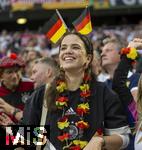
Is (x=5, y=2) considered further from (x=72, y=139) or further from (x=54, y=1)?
(x=72, y=139)

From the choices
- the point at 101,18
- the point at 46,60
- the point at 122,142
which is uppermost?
the point at 101,18

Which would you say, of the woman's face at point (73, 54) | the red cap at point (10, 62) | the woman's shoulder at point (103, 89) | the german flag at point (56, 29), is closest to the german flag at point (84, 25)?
the german flag at point (56, 29)

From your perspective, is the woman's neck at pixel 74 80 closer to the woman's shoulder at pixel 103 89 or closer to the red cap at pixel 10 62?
the woman's shoulder at pixel 103 89

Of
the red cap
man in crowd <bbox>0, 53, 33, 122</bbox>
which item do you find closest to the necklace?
man in crowd <bbox>0, 53, 33, 122</bbox>

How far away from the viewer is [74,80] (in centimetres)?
450

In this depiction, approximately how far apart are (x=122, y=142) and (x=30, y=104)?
851 mm

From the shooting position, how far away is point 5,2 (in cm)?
2180

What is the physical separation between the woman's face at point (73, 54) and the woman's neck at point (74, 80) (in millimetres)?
67

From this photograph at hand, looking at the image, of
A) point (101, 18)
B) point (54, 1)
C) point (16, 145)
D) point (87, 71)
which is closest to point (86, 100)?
point (87, 71)

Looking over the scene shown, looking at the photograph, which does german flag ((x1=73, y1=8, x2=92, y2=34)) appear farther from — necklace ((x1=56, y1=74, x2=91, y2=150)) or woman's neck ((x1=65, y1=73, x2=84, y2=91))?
necklace ((x1=56, y1=74, x2=91, y2=150))

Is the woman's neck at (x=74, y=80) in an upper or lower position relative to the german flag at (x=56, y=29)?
lower

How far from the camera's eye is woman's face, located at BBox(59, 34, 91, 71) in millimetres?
4477

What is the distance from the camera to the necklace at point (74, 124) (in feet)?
14.1

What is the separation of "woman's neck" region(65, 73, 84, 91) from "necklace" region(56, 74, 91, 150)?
0.07 metres
